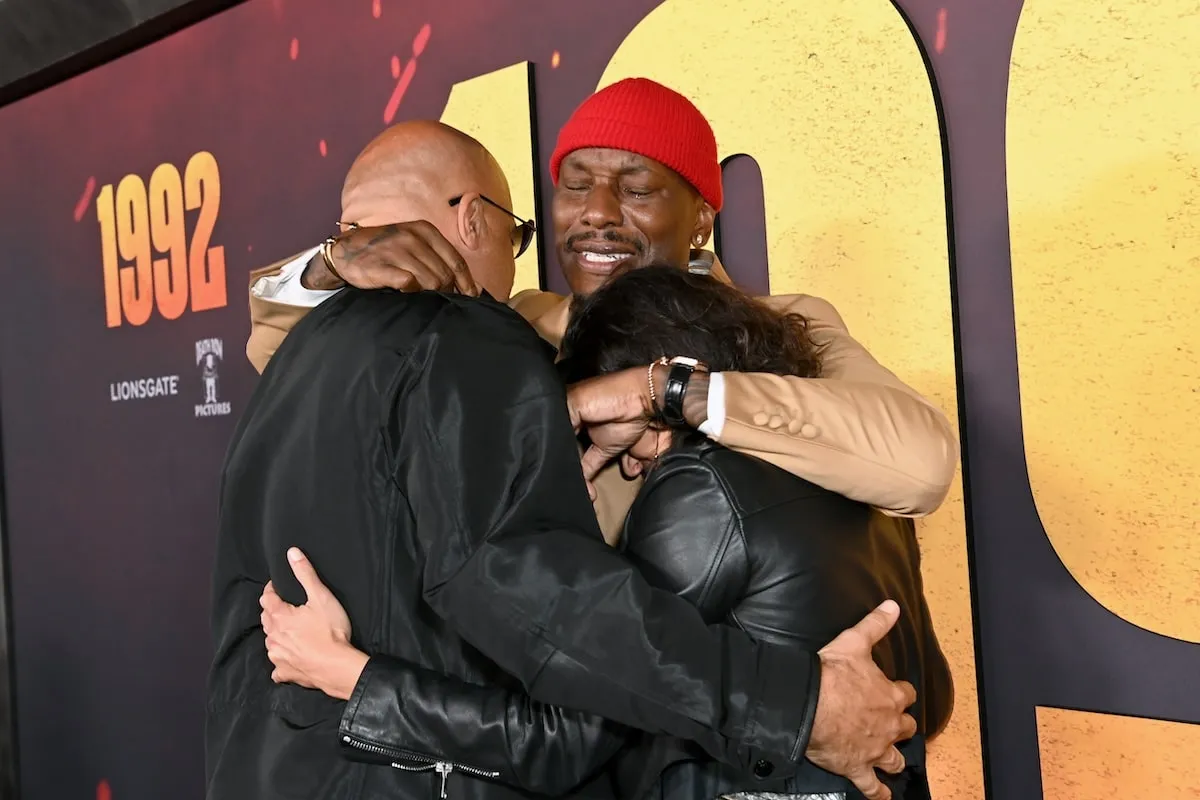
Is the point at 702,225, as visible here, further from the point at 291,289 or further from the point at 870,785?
the point at 870,785

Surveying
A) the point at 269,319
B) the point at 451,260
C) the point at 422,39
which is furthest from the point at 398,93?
the point at 451,260

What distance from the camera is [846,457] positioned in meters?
1.32

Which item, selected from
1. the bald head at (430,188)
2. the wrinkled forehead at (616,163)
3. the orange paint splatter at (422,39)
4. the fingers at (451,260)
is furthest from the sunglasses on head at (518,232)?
the orange paint splatter at (422,39)

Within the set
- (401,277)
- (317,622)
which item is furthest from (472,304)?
(317,622)

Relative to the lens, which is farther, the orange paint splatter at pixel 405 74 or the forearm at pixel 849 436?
the orange paint splatter at pixel 405 74

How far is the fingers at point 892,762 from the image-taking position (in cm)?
124

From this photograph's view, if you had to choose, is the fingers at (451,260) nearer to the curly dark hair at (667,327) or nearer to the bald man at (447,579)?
the bald man at (447,579)

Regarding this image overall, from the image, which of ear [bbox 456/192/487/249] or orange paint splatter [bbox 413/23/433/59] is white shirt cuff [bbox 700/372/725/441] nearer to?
ear [bbox 456/192/487/249]

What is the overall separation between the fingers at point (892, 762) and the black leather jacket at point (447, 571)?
144 mm

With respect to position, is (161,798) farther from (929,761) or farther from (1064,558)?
(1064,558)

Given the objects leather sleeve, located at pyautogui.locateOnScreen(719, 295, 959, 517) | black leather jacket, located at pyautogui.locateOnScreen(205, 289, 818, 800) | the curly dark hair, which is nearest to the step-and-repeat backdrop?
leather sleeve, located at pyautogui.locateOnScreen(719, 295, 959, 517)

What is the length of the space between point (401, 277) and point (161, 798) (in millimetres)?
3223

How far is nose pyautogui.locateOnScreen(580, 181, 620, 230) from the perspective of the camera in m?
1.90

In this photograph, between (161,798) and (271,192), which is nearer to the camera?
(271,192)
